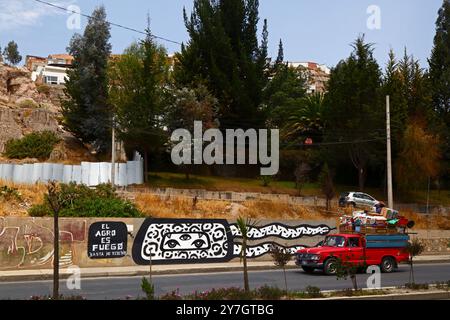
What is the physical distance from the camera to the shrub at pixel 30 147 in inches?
1718

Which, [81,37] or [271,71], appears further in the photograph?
[271,71]

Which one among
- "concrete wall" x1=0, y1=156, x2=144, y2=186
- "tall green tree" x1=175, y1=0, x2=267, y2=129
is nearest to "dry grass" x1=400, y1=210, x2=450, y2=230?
"tall green tree" x1=175, y1=0, x2=267, y2=129

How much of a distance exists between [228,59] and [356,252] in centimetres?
3179

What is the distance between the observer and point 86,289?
16.5 m

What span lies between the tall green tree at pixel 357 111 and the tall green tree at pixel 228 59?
23.4ft

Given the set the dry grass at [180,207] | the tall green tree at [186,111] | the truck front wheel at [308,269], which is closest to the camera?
the truck front wheel at [308,269]

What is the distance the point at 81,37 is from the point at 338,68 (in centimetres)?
2522

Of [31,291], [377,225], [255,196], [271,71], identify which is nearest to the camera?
[31,291]

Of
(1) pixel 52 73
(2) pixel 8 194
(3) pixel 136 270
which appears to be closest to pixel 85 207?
(3) pixel 136 270

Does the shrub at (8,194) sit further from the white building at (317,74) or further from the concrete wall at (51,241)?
the white building at (317,74)

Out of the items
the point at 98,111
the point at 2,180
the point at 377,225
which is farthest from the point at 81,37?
the point at 377,225

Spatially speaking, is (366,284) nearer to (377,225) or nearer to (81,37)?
(377,225)

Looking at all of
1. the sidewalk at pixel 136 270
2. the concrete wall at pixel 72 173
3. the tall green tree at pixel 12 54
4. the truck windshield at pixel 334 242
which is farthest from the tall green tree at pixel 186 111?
the tall green tree at pixel 12 54

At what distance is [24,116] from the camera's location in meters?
51.2
